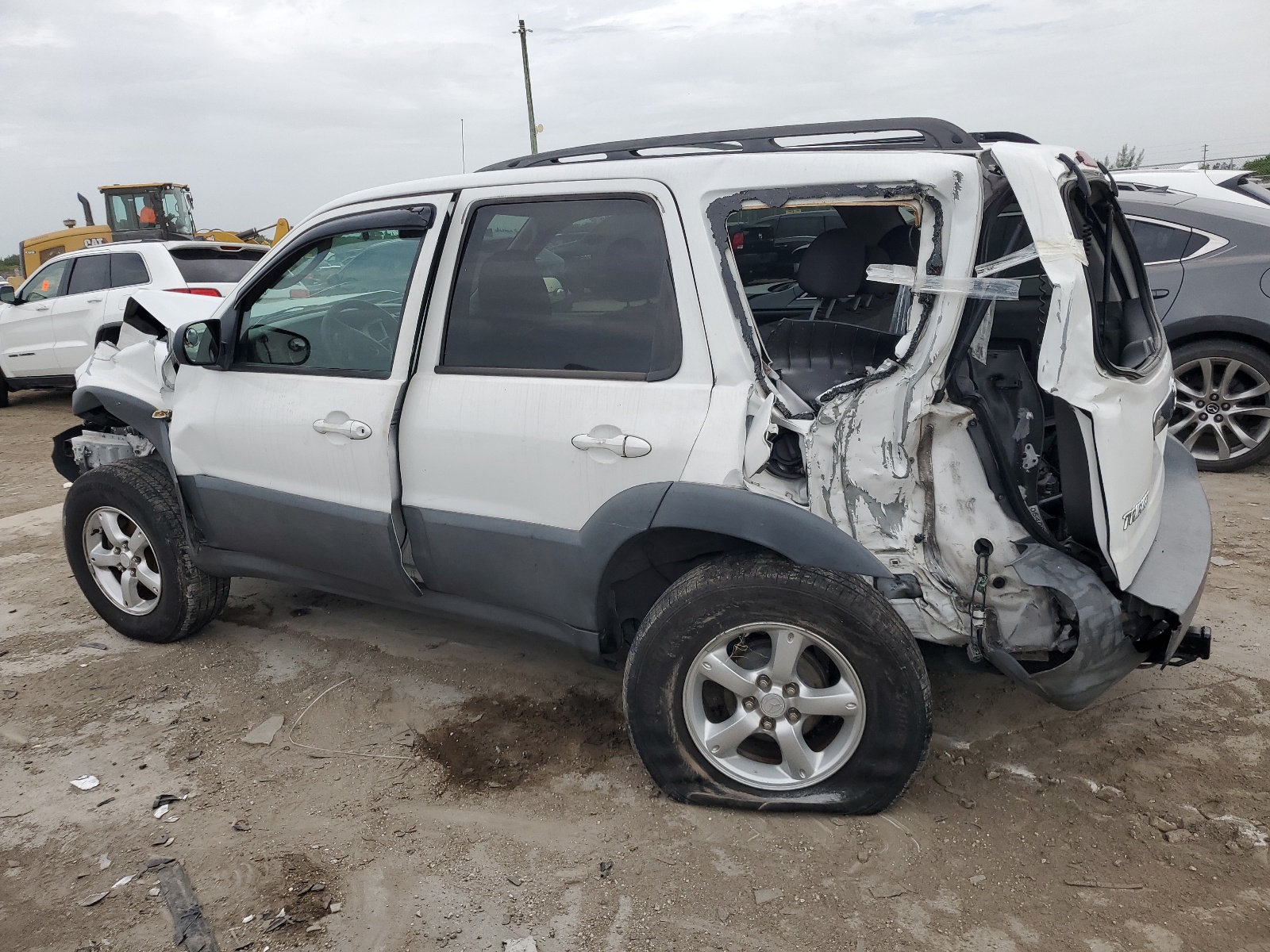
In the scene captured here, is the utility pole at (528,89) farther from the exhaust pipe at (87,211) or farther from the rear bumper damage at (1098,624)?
the rear bumper damage at (1098,624)

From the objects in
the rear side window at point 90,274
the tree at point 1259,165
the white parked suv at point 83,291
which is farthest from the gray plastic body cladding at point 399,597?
the tree at point 1259,165

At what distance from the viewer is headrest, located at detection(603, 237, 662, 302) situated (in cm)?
263

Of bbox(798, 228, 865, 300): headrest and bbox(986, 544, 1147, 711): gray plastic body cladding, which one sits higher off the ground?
bbox(798, 228, 865, 300): headrest

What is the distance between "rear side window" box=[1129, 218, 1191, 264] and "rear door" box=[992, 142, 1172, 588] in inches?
129

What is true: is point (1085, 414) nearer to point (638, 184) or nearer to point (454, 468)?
point (638, 184)

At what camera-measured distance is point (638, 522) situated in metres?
2.59

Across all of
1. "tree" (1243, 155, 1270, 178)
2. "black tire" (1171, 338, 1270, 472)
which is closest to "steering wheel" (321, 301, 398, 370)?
"black tire" (1171, 338, 1270, 472)

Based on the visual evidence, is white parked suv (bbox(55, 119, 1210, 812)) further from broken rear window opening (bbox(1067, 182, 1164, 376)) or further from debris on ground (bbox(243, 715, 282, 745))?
debris on ground (bbox(243, 715, 282, 745))

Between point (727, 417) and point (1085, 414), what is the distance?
0.91m

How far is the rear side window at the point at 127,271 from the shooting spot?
8859 mm

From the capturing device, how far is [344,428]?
3.07m

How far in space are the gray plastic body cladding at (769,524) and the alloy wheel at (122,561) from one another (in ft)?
8.20

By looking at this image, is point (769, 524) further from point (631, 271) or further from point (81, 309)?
point (81, 309)

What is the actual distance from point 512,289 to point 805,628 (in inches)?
54.6
